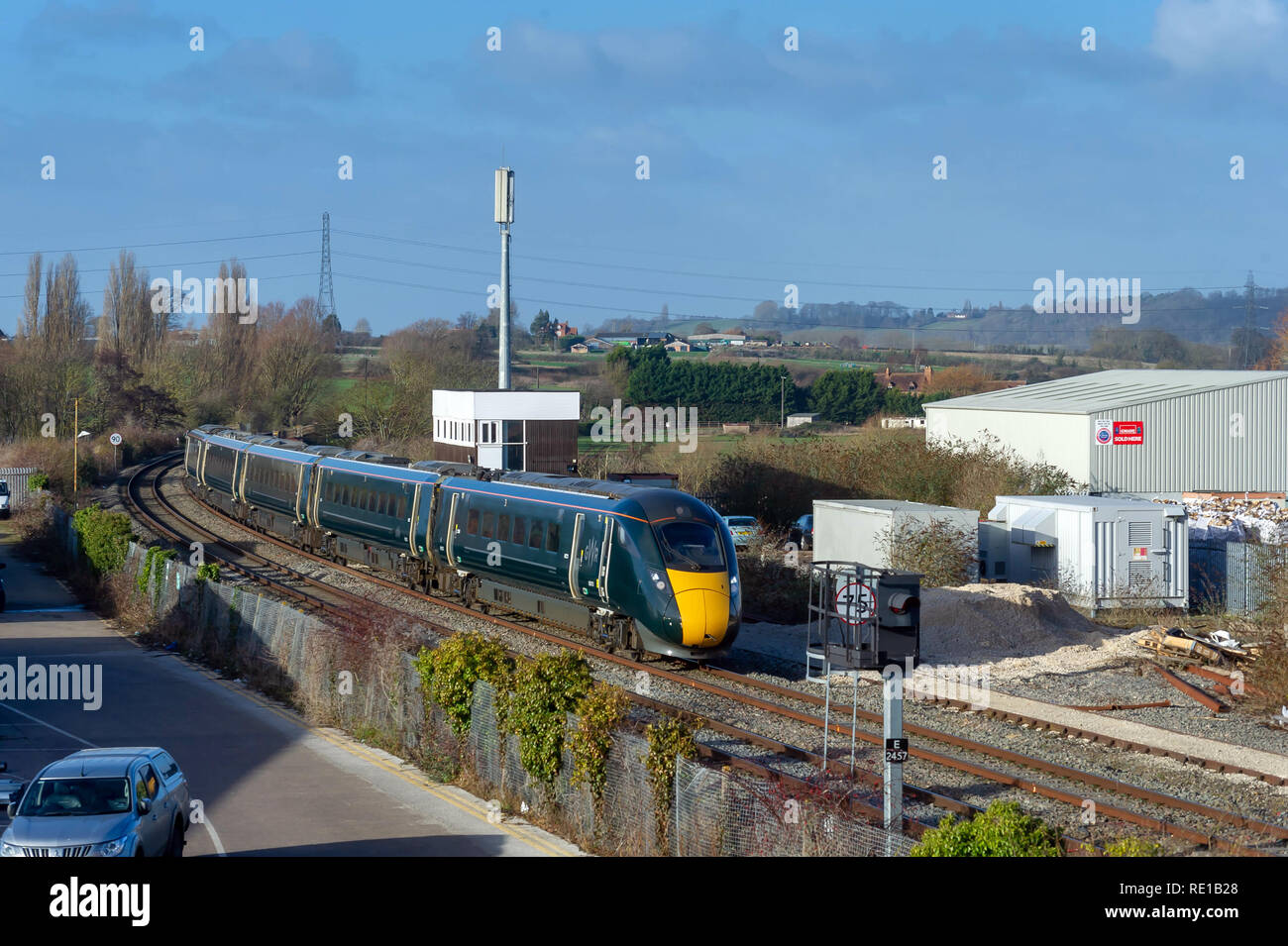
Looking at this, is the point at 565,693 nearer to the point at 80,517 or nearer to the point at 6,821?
the point at 6,821

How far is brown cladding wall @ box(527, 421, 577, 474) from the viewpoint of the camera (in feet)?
171

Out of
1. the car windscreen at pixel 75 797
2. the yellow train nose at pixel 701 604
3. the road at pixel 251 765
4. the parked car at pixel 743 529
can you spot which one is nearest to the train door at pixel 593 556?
the yellow train nose at pixel 701 604

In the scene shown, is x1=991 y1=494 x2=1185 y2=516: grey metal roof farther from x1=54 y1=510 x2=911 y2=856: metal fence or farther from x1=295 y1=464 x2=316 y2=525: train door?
x1=295 y1=464 x2=316 y2=525: train door

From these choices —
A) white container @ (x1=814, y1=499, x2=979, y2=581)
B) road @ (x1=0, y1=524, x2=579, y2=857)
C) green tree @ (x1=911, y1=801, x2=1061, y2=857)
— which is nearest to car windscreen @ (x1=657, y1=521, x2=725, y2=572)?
road @ (x1=0, y1=524, x2=579, y2=857)

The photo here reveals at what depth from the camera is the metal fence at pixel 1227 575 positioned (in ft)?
98.9

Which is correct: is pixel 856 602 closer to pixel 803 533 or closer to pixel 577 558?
pixel 577 558

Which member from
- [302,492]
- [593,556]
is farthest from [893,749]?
[302,492]

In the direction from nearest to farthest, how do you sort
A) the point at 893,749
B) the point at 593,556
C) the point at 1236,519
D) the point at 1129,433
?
the point at 893,749, the point at 593,556, the point at 1236,519, the point at 1129,433

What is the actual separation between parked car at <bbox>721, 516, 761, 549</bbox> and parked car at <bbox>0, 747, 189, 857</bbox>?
26276 mm

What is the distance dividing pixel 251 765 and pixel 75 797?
4649 mm

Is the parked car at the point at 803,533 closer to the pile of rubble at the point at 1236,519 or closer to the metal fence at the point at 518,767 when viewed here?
the pile of rubble at the point at 1236,519

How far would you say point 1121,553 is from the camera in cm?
2878
